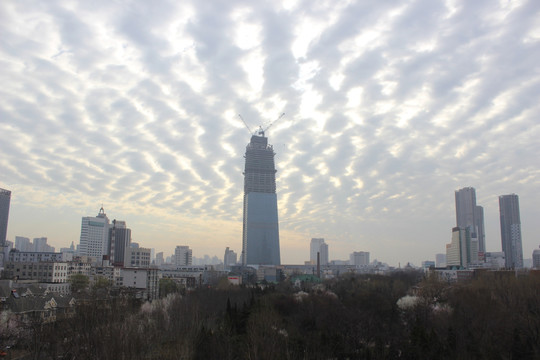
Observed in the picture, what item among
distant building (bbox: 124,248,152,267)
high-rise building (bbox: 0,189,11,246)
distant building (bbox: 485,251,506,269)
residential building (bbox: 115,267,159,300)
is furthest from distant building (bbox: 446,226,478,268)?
high-rise building (bbox: 0,189,11,246)

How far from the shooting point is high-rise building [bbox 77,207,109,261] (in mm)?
177375

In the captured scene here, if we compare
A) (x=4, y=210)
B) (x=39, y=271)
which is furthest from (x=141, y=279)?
(x=4, y=210)

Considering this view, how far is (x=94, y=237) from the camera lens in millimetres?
181500

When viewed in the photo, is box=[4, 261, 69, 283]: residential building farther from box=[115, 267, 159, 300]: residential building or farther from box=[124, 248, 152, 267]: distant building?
box=[124, 248, 152, 267]: distant building

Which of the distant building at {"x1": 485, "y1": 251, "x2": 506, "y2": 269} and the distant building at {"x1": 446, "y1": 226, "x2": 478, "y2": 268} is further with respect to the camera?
the distant building at {"x1": 446, "y1": 226, "x2": 478, "y2": 268}

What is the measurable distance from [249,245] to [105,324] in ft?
576

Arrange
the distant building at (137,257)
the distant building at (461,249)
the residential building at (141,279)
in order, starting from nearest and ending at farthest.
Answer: the residential building at (141,279), the distant building at (137,257), the distant building at (461,249)

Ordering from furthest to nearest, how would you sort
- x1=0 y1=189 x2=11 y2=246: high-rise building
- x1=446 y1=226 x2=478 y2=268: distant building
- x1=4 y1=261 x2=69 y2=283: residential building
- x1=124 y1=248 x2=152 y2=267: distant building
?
x1=0 y1=189 x2=11 y2=246: high-rise building → x1=446 y1=226 x2=478 y2=268: distant building → x1=124 y1=248 x2=152 y2=267: distant building → x1=4 y1=261 x2=69 y2=283: residential building

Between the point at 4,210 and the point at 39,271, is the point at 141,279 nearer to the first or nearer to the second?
the point at 39,271

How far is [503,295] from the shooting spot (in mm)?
44094

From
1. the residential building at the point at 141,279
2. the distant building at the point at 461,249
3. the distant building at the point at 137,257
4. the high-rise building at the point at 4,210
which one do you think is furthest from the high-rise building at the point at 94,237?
the distant building at the point at 461,249

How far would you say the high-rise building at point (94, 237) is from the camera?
17738cm

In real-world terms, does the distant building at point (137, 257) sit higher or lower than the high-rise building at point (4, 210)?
lower

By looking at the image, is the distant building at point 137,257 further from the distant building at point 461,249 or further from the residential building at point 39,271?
the distant building at point 461,249
